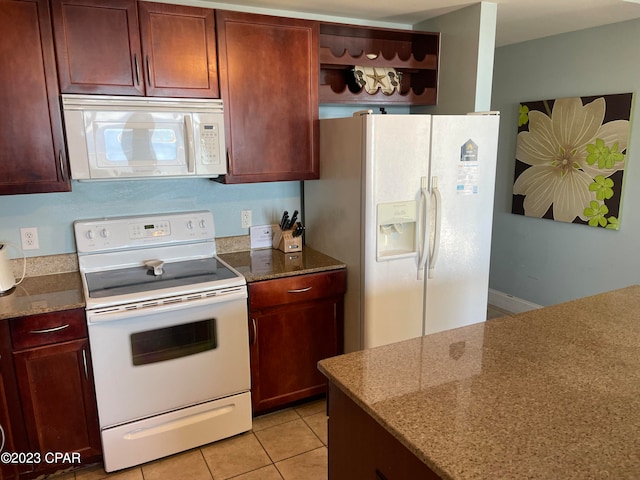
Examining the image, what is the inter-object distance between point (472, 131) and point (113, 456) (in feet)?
8.03

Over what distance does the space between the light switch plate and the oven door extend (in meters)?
0.67

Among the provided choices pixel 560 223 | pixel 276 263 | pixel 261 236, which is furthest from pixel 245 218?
pixel 560 223

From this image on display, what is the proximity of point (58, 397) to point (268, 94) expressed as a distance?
1.79 metres

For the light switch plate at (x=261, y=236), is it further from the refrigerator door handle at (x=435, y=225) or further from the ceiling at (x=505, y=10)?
the ceiling at (x=505, y=10)

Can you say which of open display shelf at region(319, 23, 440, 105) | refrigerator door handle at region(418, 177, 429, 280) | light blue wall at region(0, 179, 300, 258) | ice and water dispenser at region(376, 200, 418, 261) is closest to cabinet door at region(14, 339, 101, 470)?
light blue wall at region(0, 179, 300, 258)

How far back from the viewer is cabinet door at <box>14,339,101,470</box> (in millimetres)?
2045

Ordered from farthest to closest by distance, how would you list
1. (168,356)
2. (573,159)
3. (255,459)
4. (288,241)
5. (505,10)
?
(573,159) → (288,241) → (505,10) → (255,459) → (168,356)

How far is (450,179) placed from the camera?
8.44 feet

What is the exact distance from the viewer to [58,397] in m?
2.11

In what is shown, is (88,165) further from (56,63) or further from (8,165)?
(56,63)

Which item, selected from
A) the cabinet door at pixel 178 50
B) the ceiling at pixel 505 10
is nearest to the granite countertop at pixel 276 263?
the cabinet door at pixel 178 50

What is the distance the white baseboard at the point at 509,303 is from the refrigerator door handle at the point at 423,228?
1.86 m

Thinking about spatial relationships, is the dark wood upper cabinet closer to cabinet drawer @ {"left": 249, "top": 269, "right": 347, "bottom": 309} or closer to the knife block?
the knife block

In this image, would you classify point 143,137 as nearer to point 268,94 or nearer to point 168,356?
point 268,94
